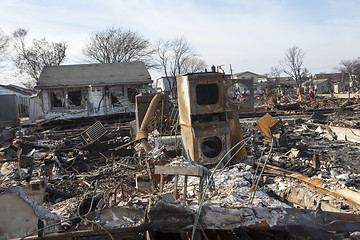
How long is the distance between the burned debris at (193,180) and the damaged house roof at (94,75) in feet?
27.6

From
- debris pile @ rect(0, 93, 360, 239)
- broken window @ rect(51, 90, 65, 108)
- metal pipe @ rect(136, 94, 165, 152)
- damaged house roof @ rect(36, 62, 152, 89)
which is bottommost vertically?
debris pile @ rect(0, 93, 360, 239)

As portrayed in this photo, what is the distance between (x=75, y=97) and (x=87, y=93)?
3.39ft

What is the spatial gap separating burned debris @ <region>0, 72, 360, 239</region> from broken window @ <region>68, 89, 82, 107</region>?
8.25 m

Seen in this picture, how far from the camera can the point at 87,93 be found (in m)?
22.4

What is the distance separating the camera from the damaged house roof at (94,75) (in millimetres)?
22092

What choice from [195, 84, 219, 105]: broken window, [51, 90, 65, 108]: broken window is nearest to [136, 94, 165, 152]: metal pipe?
[195, 84, 219, 105]: broken window

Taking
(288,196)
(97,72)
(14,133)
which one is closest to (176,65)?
(97,72)

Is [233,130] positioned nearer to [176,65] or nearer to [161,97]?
[161,97]

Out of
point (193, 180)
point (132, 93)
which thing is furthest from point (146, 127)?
point (132, 93)

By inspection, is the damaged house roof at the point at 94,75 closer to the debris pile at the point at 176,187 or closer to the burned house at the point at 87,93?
the burned house at the point at 87,93

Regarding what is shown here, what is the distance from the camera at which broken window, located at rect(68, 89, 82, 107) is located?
22.4m

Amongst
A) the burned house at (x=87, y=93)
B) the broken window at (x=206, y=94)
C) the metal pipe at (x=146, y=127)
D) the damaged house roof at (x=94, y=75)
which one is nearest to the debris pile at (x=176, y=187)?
the metal pipe at (x=146, y=127)

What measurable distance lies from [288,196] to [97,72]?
2154 centimetres

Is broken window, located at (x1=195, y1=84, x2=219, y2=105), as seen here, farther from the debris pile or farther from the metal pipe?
the metal pipe
